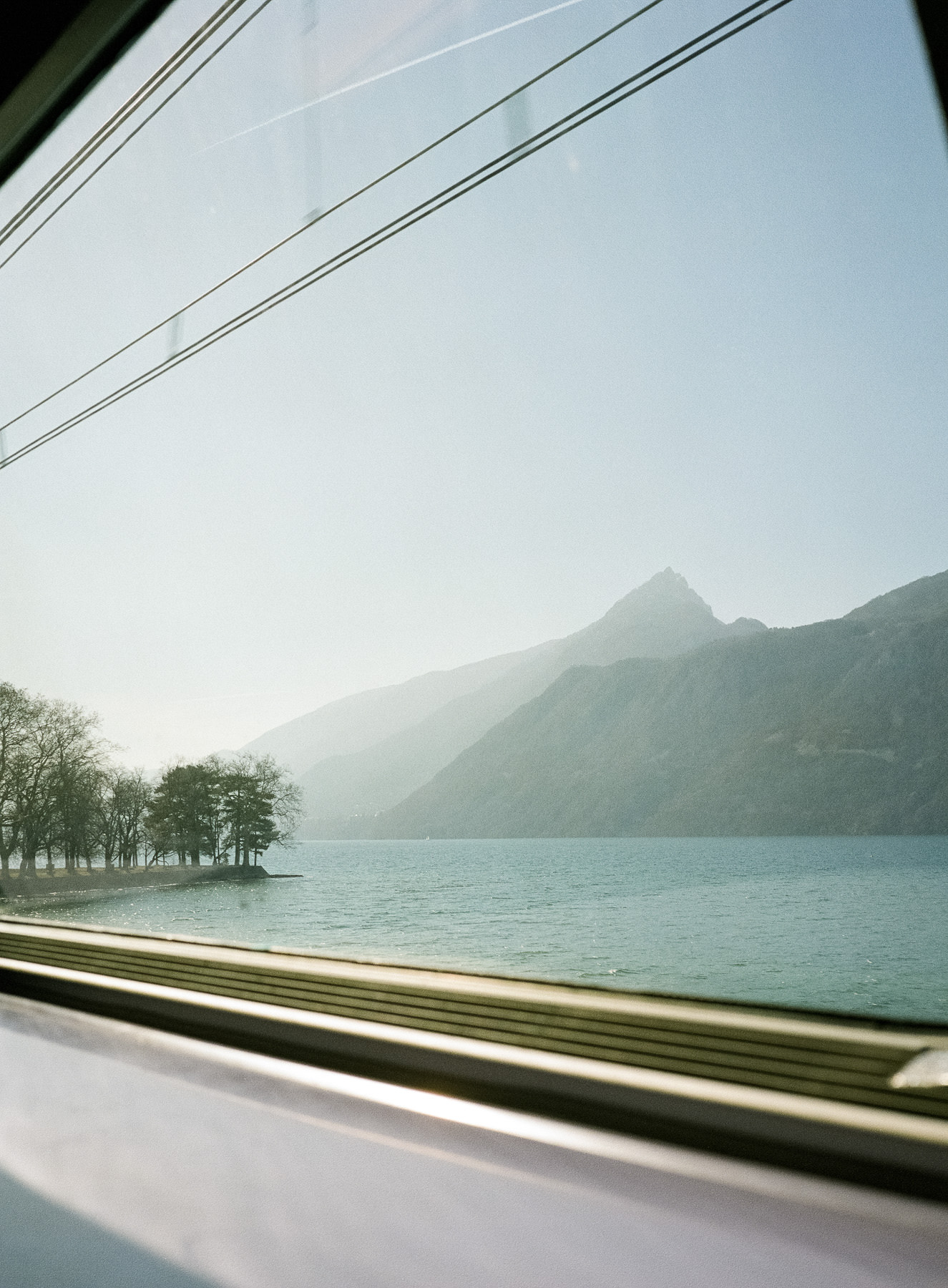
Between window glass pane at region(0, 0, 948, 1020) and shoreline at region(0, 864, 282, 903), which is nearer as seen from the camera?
window glass pane at region(0, 0, 948, 1020)

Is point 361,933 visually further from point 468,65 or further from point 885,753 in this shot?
point 468,65

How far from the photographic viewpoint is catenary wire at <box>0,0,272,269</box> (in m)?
1.59

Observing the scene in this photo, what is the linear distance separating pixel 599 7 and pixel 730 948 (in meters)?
27.0

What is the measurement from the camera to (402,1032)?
1184 mm

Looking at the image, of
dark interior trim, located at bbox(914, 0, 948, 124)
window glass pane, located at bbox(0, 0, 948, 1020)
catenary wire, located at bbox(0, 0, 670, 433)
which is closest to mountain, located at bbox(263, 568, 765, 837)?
window glass pane, located at bbox(0, 0, 948, 1020)

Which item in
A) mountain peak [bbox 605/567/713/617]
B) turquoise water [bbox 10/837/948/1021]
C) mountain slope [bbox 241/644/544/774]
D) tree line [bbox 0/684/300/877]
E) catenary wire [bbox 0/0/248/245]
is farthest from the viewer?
mountain peak [bbox 605/567/713/617]

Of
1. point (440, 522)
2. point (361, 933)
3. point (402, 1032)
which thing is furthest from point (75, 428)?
point (440, 522)

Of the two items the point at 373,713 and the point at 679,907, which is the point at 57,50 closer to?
the point at 679,907

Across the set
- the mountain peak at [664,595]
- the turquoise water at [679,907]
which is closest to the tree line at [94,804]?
the turquoise water at [679,907]

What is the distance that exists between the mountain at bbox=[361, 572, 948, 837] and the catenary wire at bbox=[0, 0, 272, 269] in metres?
22.3

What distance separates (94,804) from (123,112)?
138 inches

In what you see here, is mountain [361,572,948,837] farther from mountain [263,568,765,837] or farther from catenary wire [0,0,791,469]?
catenary wire [0,0,791,469]

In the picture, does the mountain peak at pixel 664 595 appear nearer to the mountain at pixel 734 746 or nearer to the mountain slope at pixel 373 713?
the mountain at pixel 734 746

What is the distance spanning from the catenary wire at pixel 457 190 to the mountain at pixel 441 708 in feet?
Result: 52.6
